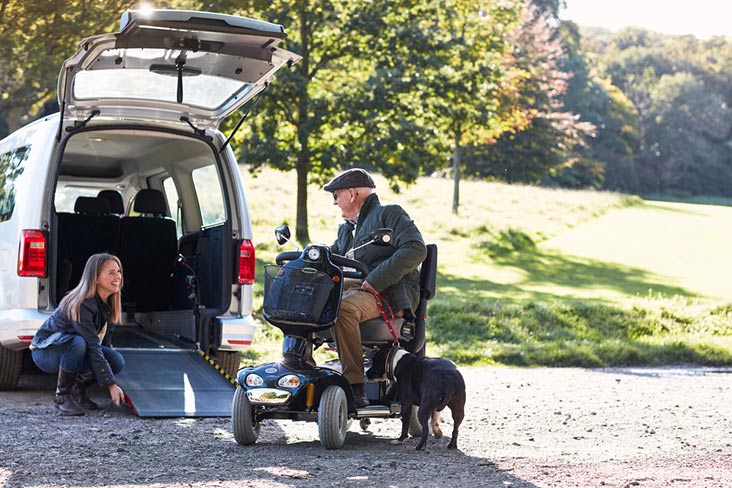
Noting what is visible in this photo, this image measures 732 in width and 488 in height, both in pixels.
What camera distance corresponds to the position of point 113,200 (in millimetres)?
10359

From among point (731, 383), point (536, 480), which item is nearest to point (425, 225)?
point (731, 383)

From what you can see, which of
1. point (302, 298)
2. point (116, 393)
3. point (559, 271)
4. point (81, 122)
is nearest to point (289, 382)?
point (302, 298)

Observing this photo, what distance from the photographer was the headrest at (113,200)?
10.3 meters

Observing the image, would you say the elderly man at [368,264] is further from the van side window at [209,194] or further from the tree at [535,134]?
the tree at [535,134]

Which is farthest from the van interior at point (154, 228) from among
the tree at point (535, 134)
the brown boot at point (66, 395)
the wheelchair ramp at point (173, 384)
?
the tree at point (535, 134)

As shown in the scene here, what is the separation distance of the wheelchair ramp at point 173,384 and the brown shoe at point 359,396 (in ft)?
3.99

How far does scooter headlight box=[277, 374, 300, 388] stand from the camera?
6625 millimetres

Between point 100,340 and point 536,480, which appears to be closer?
point 536,480

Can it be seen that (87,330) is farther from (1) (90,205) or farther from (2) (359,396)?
(1) (90,205)

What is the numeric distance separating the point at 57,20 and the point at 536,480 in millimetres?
13937

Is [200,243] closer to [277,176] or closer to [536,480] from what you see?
[536,480]

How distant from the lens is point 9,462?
229 inches

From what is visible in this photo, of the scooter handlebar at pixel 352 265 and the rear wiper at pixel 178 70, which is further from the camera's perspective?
the rear wiper at pixel 178 70

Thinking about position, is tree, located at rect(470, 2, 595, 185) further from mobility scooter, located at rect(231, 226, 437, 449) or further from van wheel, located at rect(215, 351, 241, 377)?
mobility scooter, located at rect(231, 226, 437, 449)
